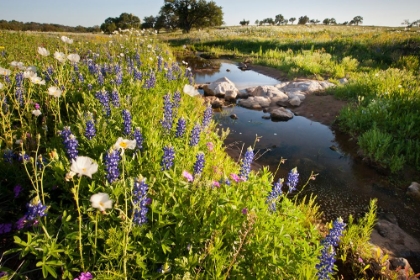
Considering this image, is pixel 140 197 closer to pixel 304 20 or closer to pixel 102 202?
pixel 102 202

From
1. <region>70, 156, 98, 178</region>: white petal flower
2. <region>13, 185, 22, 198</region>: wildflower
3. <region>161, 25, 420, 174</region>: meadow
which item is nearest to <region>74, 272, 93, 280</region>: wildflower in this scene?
<region>70, 156, 98, 178</region>: white petal flower

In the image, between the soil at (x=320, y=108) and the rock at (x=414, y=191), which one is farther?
the soil at (x=320, y=108)

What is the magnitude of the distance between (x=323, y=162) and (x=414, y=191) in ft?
5.72

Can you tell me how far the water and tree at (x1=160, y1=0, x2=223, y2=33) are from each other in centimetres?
3506

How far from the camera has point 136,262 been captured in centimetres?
177

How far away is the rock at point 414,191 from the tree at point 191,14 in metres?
39.9

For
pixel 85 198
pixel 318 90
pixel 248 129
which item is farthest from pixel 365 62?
pixel 85 198

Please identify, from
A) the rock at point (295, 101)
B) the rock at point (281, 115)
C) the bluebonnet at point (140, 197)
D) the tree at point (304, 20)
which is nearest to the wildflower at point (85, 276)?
the bluebonnet at point (140, 197)

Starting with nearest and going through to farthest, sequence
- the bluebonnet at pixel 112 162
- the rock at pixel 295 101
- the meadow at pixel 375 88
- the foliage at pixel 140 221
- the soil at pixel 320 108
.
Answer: the foliage at pixel 140 221
the bluebonnet at pixel 112 162
the meadow at pixel 375 88
the soil at pixel 320 108
the rock at pixel 295 101

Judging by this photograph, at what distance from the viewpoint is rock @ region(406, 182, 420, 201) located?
4.73m

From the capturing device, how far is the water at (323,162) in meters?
4.46

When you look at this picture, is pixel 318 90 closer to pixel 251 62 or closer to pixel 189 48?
pixel 251 62

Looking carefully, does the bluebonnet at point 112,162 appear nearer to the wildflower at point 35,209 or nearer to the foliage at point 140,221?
the foliage at point 140,221

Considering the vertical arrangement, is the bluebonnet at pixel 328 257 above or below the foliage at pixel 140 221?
below
